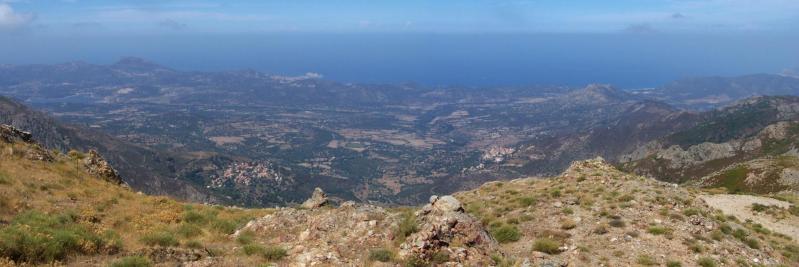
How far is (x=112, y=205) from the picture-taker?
22.1 metres

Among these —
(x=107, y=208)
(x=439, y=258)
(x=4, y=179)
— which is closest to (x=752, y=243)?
(x=439, y=258)

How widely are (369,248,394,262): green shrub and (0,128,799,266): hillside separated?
0.03 m

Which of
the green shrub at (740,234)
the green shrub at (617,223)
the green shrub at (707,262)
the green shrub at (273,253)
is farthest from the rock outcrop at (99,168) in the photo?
the green shrub at (740,234)

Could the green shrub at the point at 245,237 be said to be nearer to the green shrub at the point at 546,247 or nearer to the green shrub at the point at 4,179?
the green shrub at the point at 4,179

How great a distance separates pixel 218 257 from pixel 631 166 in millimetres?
164924

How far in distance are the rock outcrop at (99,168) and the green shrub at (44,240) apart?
12.8 m

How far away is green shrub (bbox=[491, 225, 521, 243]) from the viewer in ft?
71.2

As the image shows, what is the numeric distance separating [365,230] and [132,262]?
8.17m

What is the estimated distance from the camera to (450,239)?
17281mm

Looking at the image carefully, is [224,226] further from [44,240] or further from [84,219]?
[44,240]

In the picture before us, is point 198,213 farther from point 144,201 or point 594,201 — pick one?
point 594,201

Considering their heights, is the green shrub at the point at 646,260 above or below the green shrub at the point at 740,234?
above

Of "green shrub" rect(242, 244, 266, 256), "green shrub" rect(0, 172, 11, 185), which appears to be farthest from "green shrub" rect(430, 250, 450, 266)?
"green shrub" rect(0, 172, 11, 185)

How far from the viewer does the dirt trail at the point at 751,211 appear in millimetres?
28547
